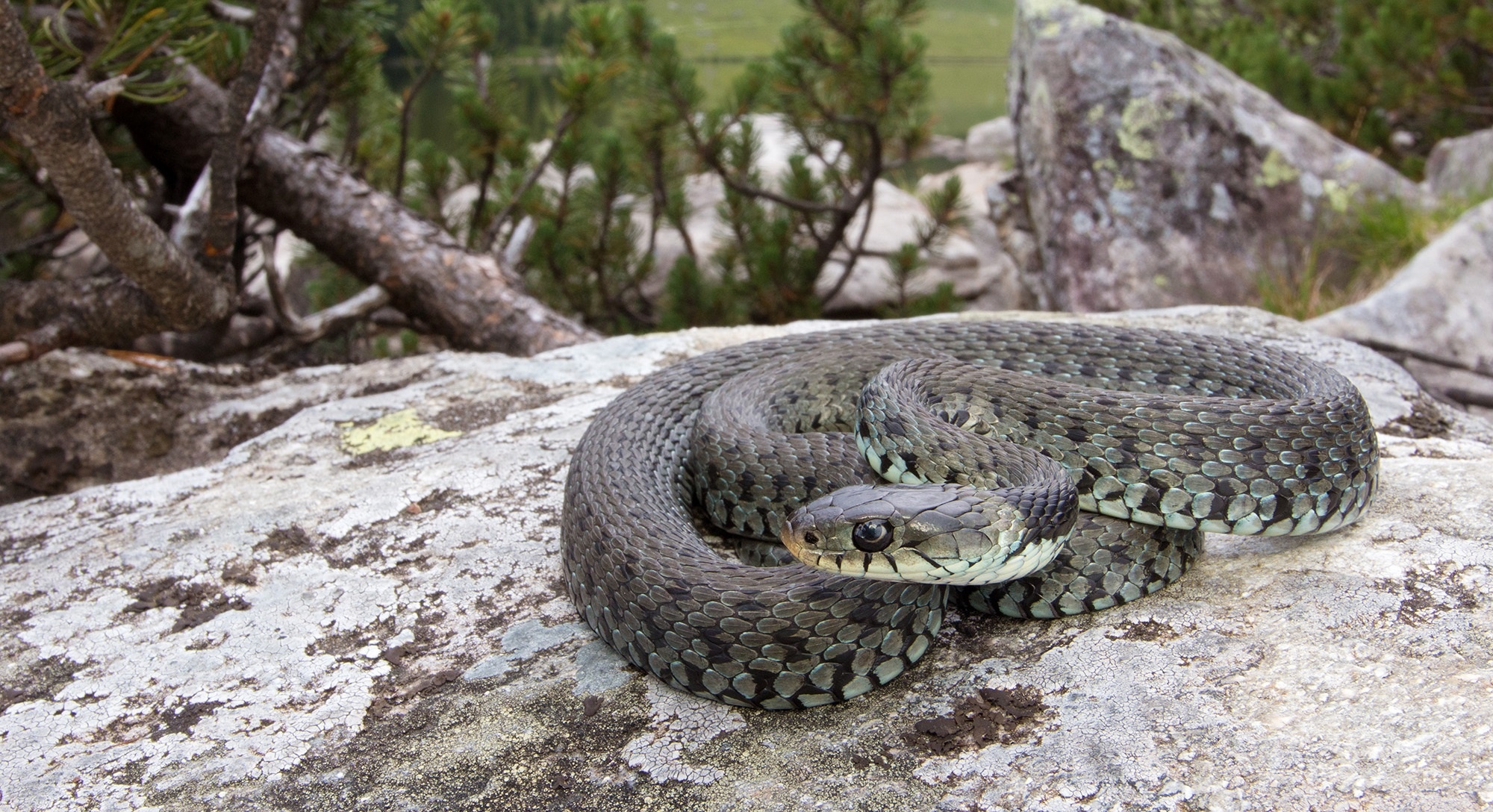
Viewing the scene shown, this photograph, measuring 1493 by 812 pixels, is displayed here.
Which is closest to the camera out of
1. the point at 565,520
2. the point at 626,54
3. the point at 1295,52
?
the point at 565,520

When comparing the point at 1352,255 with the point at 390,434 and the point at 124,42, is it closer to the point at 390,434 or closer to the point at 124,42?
the point at 390,434

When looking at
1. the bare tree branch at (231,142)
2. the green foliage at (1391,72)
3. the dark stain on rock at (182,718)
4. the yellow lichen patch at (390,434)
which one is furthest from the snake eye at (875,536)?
the green foliage at (1391,72)

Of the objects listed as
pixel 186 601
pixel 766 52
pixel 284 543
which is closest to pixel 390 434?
pixel 284 543

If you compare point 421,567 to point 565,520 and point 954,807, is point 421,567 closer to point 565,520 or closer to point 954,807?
point 565,520

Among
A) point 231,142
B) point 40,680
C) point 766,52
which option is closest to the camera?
point 40,680

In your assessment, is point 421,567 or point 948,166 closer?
point 421,567

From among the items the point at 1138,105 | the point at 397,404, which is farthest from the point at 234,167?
the point at 1138,105
